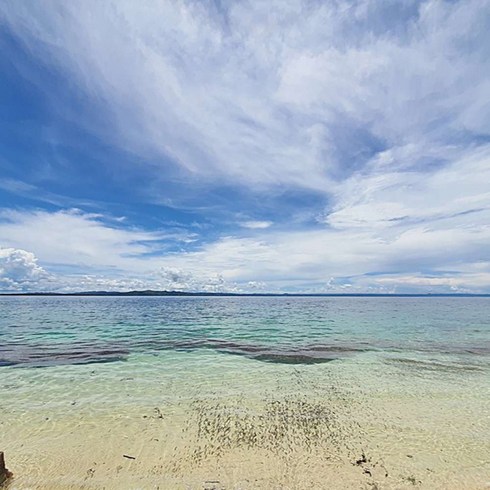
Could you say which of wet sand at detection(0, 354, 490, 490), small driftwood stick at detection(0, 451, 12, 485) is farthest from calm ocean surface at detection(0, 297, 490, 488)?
small driftwood stick at detection(0, 451, 12, 485)

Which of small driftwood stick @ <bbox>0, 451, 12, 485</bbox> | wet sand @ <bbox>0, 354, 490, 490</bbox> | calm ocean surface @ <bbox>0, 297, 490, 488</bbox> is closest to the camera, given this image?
small driftwood stick @ <bbox>0, 451, 12, 485</bbox>

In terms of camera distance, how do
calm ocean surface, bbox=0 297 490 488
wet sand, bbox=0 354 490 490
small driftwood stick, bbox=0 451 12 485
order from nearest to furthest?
small driftwood stick, bbox=0 451 12 485 → wet sand, bbox=0 354 490 490 → calm ocean surface, bbox=0 297 490 488

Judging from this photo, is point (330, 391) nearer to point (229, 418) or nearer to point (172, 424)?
point (229, 418)

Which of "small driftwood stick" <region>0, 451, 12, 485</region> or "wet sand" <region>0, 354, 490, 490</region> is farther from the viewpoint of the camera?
"wet sand" <region>0, 354, 490, 490</region>

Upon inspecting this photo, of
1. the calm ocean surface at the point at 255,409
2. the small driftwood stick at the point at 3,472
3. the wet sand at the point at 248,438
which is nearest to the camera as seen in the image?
the small driftwood stick at the point at 3,472

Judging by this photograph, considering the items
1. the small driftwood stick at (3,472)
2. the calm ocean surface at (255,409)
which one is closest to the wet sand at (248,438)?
the calm ocean surface at (255,409)

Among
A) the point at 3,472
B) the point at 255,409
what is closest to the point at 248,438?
the point at 255,409

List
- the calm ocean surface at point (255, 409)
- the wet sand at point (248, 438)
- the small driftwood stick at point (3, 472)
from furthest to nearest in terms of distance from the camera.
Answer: the calm ocean surface at point (255, 409), the wet sand at point (248, 438), the small driftwood stick at point (3, 472)

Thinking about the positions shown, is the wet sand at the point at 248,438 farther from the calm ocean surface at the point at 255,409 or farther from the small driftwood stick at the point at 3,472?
the small driftwood stick at the point at 3,472

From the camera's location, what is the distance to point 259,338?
2958 centimetres

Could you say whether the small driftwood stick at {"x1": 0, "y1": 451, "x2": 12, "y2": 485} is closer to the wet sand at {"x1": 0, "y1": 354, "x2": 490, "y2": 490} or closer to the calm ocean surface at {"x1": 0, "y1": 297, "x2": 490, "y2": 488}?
the wet sand at {"x1": 0, "y1": 354, "x2": 490, "y2": 490}

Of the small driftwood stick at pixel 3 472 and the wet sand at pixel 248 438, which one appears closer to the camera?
the small driftwood stick at pixel 3 472

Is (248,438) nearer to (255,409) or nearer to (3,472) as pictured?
(255,409)

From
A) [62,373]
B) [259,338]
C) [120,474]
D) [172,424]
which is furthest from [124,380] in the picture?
[259,338]
